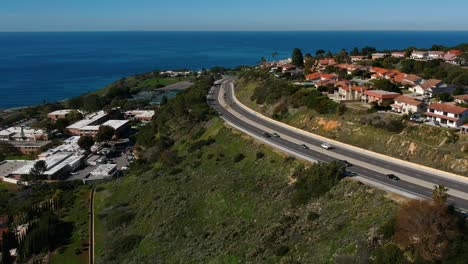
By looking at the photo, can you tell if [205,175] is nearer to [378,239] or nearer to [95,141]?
[378,239]

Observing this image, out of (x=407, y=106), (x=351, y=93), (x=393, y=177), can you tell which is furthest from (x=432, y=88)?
(x=393, y=177)

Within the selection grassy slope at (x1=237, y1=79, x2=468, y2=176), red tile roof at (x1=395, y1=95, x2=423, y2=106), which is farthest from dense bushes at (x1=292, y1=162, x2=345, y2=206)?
red tile roof at (x1=395, y1=95, x2=423, y2=106)

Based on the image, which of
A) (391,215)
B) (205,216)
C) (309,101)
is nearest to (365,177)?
(391,215)

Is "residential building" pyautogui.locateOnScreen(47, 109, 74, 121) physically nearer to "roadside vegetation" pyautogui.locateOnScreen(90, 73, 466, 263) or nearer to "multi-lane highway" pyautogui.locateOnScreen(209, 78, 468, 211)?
"multi-lane highway" pyautogui.locateOnScreen(209, 78, 468, 211)

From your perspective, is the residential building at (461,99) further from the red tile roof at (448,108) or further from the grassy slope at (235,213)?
the grassy slope at (235,213)

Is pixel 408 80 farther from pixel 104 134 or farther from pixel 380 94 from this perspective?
pixel 104 134

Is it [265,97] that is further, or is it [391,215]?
[265,97]

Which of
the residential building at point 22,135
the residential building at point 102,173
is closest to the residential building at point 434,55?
A: the residential building at point 102,173

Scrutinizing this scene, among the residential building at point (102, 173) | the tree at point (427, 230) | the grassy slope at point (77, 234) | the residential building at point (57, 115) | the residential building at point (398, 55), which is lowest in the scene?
the residential building at point (102, 173)
